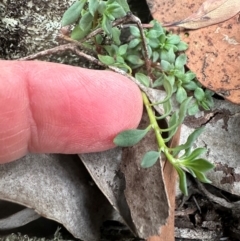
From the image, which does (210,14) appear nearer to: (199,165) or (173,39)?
(173,39)

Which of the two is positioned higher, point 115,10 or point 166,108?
point 115,10

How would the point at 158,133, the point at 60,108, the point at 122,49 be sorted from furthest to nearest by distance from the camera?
1. the point at 122,49
2. the point at 158,133
3. the point at 60,108

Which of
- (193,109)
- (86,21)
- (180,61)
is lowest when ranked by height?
(193,109)

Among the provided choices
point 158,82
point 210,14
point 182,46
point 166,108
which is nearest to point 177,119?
point 166,108

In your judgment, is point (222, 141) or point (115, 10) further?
point (222, 141)

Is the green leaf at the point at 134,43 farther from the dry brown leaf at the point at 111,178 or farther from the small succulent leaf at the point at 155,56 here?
the dry brown leaf at the point at 111,178

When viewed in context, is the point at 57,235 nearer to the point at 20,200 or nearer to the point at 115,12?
the point at 20,200

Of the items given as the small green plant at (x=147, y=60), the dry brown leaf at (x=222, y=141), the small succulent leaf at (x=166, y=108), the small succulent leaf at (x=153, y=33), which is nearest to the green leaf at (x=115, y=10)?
the small green plant at (x=147, y=60)

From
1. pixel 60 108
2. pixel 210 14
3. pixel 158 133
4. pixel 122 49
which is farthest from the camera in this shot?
pixel 210 14

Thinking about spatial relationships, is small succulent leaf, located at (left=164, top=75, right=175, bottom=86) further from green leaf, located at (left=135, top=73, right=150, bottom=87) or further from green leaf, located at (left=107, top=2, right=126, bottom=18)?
green leaf, located at (left=107, top=2, right=126, bottom=18)
